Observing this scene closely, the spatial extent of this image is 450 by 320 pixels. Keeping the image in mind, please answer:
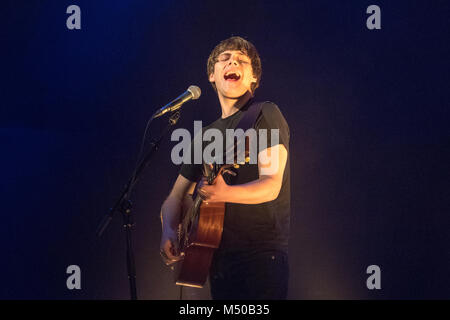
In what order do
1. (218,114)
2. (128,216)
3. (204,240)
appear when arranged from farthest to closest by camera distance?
(218,114), (128,216), (204,240)

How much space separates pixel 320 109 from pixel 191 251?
152 centimetres

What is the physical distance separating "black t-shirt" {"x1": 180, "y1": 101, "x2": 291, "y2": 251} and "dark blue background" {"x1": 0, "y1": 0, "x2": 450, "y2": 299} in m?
0.99

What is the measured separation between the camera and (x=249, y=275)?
1963 mm

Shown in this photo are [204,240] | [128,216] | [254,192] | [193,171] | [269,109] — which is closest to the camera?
[254,192]

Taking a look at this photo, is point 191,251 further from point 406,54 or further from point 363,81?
point 406,54

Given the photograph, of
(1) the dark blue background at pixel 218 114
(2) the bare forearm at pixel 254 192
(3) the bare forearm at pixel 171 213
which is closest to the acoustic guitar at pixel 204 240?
(2) the bare forearm at pixel 254 192

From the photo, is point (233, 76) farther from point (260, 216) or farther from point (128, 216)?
point (128, 216)

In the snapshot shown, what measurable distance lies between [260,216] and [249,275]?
0.27 metres

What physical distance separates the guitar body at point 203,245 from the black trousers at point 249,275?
1.8 inches

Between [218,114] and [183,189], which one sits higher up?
[218,114]

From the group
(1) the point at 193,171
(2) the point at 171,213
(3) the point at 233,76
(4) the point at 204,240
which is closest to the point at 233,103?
(3) the point at 233,76

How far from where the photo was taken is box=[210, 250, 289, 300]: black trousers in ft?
6.38

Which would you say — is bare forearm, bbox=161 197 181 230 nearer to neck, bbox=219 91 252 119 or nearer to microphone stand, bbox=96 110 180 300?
microphone stand, bbox=96 110 180 300

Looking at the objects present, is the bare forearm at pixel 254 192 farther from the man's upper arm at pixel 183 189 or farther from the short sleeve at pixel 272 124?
the man's upper arm at pixel 183 189
